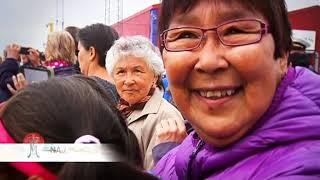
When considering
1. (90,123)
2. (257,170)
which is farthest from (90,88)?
(257,170)

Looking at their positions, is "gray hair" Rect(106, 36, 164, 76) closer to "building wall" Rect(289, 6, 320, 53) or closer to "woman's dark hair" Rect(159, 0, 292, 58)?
"woman's dark hair" Rect(159, 0, 292, 58)

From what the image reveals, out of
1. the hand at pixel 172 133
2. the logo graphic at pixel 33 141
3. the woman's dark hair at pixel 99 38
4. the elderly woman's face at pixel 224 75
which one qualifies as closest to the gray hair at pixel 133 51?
the woman's dark hair at pixel 99 38

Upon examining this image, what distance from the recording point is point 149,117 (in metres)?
1.98

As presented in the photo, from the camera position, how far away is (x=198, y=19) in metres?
0.88

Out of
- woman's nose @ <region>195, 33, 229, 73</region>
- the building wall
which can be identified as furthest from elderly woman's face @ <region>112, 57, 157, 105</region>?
the building wall

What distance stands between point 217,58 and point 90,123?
0.28 metres

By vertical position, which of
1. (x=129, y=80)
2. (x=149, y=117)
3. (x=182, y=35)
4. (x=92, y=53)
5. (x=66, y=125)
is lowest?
(x=149, y=117)

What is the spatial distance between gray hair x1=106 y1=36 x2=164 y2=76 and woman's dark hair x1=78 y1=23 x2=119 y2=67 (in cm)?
12

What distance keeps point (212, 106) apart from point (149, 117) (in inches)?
43.1

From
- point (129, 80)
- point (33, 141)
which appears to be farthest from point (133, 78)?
point (33, 141)

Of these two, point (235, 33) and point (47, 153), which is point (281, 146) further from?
point (47, 153)

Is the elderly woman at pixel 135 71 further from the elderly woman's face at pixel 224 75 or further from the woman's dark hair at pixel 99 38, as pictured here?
the elderly woman's face at pixel 224 75

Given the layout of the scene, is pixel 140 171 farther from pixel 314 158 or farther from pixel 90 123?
pixel 314 158

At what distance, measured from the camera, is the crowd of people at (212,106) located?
680mm
